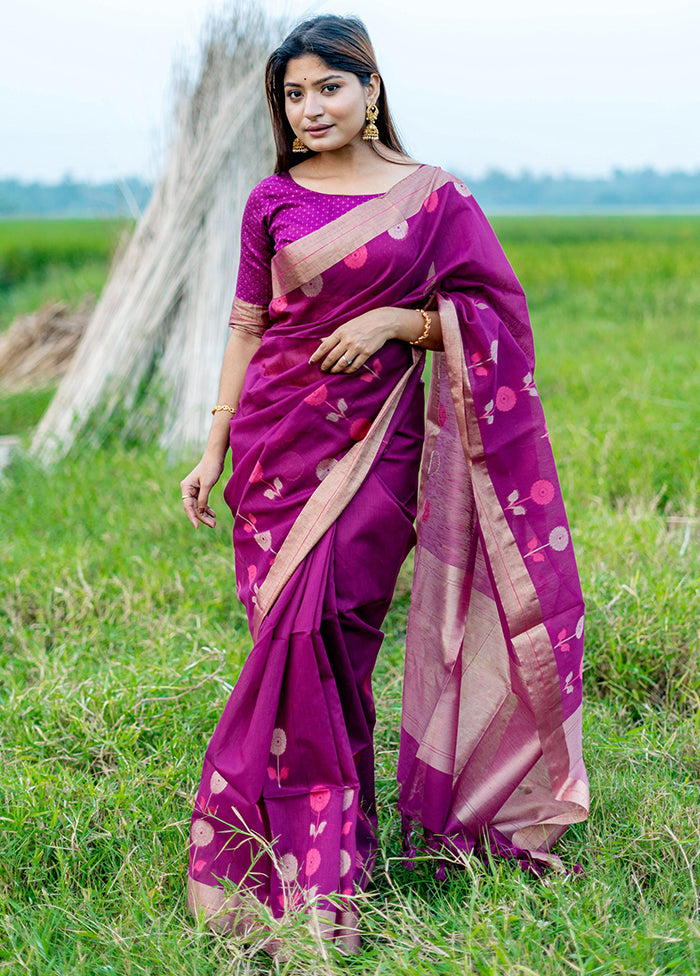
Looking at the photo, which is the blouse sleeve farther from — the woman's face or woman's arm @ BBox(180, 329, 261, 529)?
the woman's face

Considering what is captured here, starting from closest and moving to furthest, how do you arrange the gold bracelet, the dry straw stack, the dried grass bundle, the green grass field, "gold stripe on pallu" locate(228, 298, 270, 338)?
1. the green grass field
2. the gold bracelet
3. "gold stripe on pallu" locate(228, 298, 270, 338)
4. the dry straw stack
5. the dried grass bundle

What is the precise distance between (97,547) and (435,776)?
6.50 ft

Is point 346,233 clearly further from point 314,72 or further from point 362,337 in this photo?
point 314,72

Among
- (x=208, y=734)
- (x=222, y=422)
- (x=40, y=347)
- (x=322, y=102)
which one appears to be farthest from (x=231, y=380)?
(x=40, y=347)

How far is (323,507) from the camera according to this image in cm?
188

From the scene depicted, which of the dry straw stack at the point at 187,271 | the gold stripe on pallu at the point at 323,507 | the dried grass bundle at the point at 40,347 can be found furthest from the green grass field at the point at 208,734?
the dried grass bundle at the point at 40,347

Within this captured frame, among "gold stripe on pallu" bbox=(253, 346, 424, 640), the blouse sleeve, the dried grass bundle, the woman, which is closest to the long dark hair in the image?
the woman

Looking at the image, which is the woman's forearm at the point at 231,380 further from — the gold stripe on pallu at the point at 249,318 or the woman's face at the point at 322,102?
the woman's face at the point at 322,102

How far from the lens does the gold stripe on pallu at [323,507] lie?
1.87 m

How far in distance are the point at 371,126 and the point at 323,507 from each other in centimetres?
79

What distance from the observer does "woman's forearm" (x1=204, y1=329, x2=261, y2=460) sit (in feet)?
6.82

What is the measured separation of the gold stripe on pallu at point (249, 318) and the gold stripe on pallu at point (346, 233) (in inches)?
5.4

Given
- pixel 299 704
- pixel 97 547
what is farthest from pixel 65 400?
pixel 299 704

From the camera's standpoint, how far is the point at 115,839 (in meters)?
2.19
